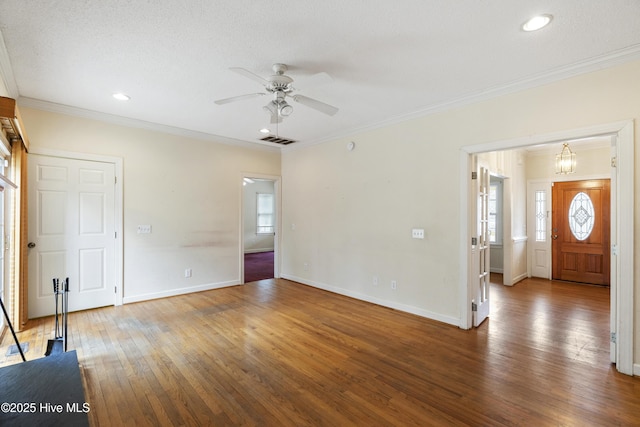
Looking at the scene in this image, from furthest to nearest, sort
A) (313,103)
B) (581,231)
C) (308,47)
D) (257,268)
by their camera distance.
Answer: (257,268) < (581,231) < (313,103) < (308,47)

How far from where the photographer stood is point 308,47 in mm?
2482

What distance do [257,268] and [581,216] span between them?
287 inches

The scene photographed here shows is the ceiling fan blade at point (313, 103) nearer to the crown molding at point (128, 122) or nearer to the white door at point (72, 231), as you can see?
the crown molding at point (128, 122)

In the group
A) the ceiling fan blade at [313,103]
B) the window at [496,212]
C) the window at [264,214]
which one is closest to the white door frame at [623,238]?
the ceiling fan blade at [313,103]

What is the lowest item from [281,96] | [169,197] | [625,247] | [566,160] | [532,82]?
[625,247]

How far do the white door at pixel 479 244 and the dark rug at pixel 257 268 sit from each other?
4120 mm

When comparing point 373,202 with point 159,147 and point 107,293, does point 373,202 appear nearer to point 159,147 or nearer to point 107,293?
Answer: point 159,147

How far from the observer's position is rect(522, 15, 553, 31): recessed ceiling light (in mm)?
2082

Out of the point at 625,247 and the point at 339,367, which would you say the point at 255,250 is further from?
the point at 625,247

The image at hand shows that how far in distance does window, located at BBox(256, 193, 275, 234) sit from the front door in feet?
27.5

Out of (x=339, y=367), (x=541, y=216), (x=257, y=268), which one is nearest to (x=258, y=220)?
(x=257, y=268)

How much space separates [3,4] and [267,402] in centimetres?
329

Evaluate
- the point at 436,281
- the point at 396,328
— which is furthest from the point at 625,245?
the point at 396,328

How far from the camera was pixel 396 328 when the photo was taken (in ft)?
11.6
